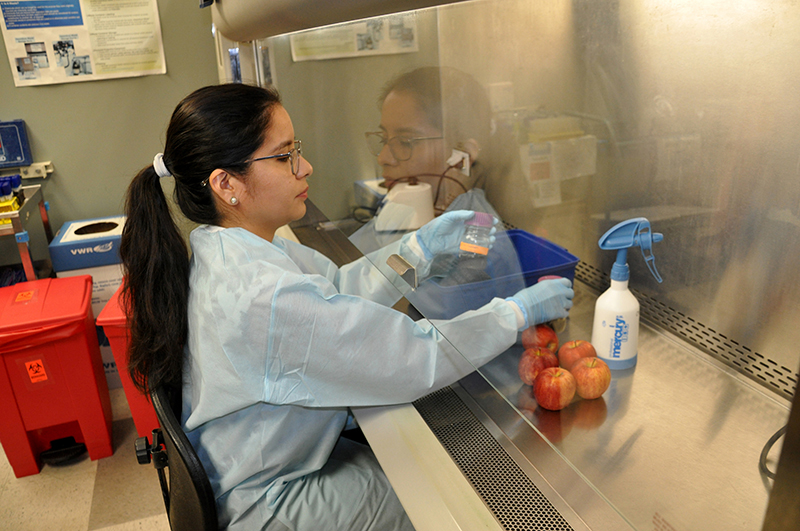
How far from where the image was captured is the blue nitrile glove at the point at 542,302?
854 millimetres

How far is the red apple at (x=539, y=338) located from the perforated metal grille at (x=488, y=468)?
0.20m

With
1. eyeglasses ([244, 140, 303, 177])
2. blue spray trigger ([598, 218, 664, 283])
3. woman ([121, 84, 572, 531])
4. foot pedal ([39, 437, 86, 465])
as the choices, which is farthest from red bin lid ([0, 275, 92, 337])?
blue spray trigger ([598, 218, 664, 283])

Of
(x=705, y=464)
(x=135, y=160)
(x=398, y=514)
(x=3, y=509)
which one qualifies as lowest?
(x=3, y=509)

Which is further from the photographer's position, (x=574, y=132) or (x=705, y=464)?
(x=574, y=132)

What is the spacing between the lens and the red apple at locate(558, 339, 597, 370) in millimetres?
804

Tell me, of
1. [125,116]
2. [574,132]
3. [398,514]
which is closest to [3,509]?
[398,514]

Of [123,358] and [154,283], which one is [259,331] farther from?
[123,358]

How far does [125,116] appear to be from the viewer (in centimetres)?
266

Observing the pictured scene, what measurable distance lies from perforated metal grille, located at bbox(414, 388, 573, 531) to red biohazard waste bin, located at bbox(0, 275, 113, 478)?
141 cm

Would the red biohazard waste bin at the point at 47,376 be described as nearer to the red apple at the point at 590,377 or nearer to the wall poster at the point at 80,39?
the wall poster at the point at 80,39

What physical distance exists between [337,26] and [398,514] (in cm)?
102

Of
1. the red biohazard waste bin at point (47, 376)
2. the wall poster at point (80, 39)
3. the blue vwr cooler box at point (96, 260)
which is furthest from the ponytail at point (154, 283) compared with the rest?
the wall poster at point (80, 39)

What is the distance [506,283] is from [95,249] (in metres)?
2.07

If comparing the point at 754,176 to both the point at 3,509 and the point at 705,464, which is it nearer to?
the point at 705,464
